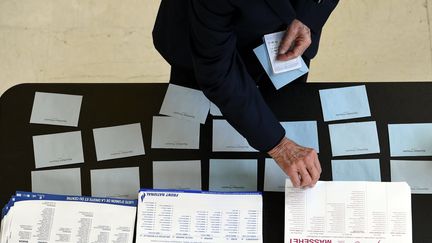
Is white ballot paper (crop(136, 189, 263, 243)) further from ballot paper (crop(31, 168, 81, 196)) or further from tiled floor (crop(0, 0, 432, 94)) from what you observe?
tiled floor (crop(0, 0, 432, 94))

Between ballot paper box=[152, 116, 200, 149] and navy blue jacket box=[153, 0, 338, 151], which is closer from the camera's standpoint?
navy blue jacket box=[153, 0, 338, 151]

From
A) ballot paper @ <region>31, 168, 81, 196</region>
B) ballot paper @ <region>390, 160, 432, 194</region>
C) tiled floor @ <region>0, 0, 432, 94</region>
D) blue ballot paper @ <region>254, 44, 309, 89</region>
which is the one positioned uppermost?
tiled floor @ <region>0, 0, 432, 94</region>

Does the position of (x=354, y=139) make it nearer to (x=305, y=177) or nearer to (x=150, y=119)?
(x=305, y=177)

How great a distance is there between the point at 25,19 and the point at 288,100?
1297 millimetres

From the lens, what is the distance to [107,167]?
1.08m

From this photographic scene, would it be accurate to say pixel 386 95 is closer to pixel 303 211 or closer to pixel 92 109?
pixel 303 211

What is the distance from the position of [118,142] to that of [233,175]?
0.27m

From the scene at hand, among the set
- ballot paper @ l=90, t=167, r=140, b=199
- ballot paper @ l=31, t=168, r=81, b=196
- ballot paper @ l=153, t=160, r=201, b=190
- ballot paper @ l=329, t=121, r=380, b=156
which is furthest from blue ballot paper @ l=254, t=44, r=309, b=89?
ballot paper @ l=31, t=168, r=81, b=196

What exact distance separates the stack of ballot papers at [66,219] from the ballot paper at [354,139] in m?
0.46

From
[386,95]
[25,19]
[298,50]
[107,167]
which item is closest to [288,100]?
[298,50]

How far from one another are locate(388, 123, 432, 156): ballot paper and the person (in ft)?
0.68

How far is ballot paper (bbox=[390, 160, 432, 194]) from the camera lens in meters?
1.01

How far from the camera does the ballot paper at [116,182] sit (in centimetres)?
107

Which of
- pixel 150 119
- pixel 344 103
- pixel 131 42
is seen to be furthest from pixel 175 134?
pixel 131 42
